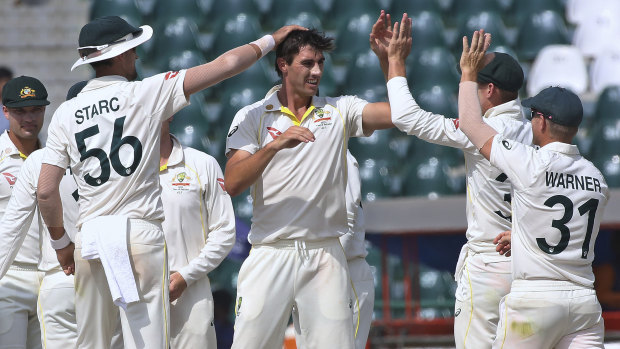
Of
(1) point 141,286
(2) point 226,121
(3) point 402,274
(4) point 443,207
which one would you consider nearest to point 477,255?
(1) point 141,286

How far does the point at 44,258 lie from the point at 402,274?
201 inches

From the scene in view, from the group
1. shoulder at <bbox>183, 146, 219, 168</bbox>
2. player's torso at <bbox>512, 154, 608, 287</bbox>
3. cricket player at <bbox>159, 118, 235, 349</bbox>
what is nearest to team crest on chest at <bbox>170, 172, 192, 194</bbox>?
cricket player at <bbox>159, 118, 235, 349</bbox>

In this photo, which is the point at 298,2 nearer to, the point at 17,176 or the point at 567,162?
the point at 17,176

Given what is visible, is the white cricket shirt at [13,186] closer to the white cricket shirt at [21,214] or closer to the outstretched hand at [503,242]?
the white cricket shirt at [21,214]

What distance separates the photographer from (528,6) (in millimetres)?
12164

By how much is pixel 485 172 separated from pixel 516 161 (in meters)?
0.71

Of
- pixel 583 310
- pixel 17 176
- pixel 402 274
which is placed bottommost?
pixel 402 274

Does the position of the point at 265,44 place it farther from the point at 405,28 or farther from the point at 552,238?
the point at 552,238

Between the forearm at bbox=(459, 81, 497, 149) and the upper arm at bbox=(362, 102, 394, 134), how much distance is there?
417 millimetres

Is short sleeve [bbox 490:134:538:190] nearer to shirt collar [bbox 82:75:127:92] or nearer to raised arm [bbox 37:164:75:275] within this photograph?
shirt collar [bbox 82:75:127:92]

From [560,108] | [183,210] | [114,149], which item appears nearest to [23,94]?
[183,210]

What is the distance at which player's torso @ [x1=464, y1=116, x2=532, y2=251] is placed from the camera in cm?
511

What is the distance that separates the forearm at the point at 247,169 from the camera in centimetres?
458

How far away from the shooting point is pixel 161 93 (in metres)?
4.66
